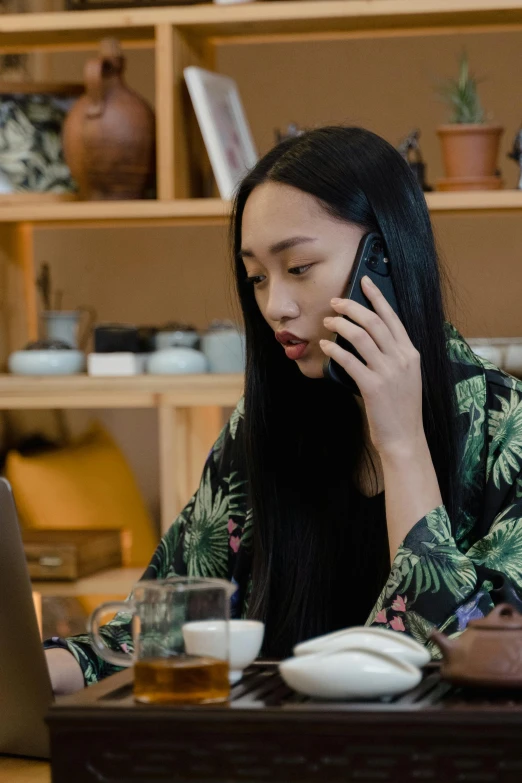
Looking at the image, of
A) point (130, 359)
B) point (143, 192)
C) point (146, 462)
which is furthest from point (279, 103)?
point (146, 462)

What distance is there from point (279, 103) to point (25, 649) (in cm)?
204

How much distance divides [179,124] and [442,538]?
158cm

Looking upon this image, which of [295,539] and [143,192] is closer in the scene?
[295,539]

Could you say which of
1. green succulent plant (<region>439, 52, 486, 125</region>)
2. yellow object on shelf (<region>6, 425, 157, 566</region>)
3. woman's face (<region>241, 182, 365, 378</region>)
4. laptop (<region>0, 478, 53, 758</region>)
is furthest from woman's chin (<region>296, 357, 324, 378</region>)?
yellow object on shelf (<region>6, 425, 157, 566</region>)

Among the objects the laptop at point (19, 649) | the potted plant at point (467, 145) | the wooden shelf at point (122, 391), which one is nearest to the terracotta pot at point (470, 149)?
the potted plant at point (467, 145)

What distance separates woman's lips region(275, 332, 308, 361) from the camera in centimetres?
141

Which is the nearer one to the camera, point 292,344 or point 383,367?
point 383,367

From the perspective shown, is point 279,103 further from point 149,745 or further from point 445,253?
point 149,745

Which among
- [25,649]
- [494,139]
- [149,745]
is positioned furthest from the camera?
[494,139]

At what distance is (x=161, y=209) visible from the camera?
250 cm

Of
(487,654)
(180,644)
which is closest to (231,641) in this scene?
(180,644)

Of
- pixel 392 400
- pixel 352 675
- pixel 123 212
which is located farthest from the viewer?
pixel 123 212

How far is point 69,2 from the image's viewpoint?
260 centimetres

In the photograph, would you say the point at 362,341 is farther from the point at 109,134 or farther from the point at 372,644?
the point at 109,134
